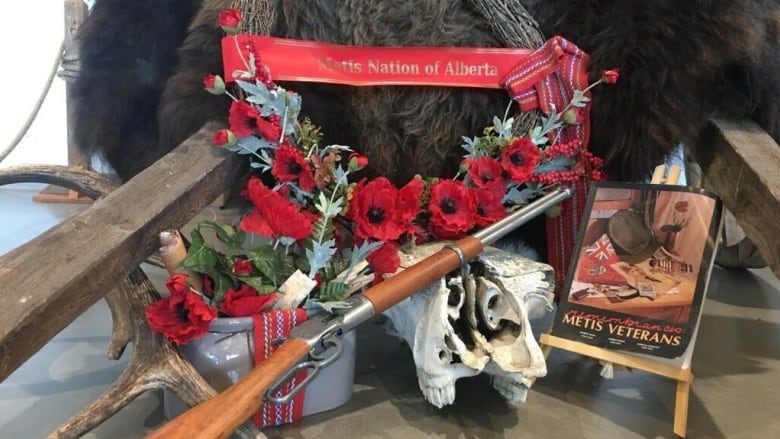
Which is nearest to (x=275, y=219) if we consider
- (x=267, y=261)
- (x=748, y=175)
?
(x=267, y=261)

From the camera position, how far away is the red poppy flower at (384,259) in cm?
90

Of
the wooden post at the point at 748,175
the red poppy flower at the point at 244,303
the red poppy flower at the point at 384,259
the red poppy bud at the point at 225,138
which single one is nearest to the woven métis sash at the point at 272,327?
the red poppy flower at the point at 244,303

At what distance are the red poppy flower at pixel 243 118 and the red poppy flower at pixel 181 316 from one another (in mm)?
246

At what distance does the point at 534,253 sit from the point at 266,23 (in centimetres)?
58

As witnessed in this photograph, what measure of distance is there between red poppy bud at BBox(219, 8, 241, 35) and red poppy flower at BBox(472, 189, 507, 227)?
1.35ft

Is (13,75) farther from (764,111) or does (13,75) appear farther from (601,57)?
(764,111)

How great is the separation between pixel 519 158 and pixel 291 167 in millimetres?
327

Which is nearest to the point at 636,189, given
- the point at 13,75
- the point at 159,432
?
the point at 159,432

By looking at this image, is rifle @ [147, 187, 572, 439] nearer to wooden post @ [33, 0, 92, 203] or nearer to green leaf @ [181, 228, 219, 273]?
green leaf @ [181, 228, 219, 273]

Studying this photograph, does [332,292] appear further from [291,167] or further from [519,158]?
[519,158]

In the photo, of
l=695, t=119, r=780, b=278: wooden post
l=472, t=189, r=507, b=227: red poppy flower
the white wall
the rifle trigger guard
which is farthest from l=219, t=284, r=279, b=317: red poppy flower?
the white wall

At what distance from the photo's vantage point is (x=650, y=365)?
0.91 meters

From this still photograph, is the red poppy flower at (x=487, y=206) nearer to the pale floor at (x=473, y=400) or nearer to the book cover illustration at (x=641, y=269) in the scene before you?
the book cover illustration at (x=641, y=269)

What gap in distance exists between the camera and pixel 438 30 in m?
1.01
